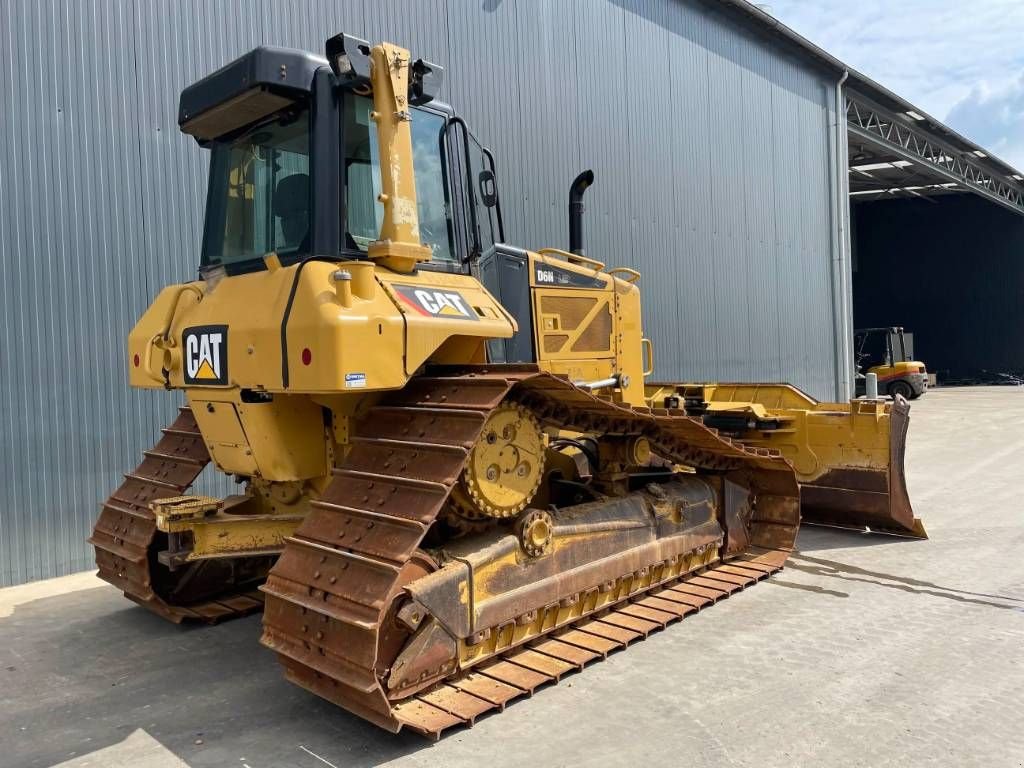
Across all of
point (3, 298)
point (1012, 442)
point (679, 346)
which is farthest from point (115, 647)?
point (1012, 442)

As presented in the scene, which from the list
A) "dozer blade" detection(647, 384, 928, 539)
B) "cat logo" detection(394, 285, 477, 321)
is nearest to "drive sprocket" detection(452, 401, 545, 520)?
"cat logo" detection(394, 285, 477, 321)

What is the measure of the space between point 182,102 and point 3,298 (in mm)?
3003

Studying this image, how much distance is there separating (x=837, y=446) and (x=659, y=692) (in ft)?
13.5

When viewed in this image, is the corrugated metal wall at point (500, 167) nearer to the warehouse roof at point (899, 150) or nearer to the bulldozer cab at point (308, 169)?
the warehouse roof at point (899, 150)

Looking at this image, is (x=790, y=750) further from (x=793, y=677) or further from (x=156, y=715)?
(x=156, y=715)

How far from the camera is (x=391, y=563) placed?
11.6ft

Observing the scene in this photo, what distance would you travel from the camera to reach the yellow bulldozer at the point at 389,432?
12.5ft

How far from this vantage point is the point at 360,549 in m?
3.69

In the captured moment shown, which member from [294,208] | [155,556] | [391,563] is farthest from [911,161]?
[391,563]

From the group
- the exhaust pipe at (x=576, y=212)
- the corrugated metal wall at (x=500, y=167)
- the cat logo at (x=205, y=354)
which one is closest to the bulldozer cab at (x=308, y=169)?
the cat logo at (x=205, y=354)

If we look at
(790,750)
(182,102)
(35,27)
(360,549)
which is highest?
(35,27)

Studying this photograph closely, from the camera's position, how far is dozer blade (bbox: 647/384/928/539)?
721 cm

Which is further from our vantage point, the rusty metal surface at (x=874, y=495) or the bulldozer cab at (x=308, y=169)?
the rusty metal surface at (x=874, y=495)

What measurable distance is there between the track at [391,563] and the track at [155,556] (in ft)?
5.60
